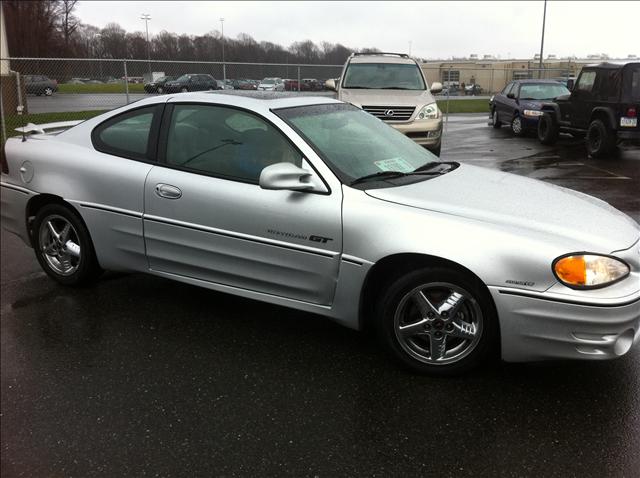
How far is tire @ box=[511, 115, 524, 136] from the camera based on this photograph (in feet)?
54.2

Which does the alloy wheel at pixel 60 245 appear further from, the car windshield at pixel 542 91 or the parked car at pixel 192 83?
the car windshield at pixel 542 91

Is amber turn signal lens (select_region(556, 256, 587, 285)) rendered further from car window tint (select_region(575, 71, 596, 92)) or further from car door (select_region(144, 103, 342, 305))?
car window tint (select_region(575, 71, 596, 92))

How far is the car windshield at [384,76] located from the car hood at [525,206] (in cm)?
724

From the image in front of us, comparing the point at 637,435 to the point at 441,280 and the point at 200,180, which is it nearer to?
the point at 441,280

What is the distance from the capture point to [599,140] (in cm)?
1209

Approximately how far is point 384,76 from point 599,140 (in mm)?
4880

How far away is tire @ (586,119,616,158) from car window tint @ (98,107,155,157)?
1050 centimetres

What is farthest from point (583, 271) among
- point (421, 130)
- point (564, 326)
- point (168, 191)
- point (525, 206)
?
point (421, 130)

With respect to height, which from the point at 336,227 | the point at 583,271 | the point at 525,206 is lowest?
the point at 583,271

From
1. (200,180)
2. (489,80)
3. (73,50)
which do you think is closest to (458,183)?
(200,180)

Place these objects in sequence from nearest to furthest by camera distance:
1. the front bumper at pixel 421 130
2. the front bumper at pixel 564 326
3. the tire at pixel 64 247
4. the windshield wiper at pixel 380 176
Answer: the front bumper at pixel 564 326, the windshield wiper at pixel 380 176, the tire at pixel 64 247, the front bumper at pixel 421 130

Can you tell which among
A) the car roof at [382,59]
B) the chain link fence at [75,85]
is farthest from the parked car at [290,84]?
the car roof at [382,59]

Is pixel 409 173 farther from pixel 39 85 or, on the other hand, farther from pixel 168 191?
pixel 39 85

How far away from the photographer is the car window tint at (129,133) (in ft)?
13.2
